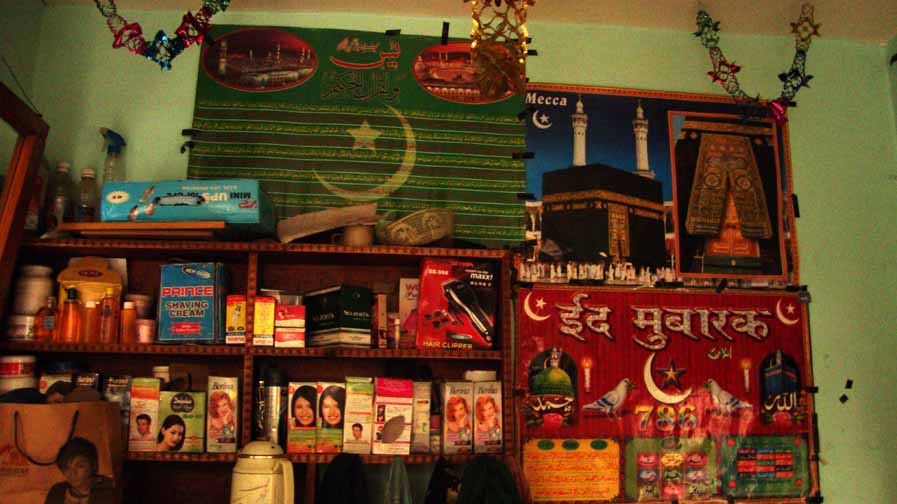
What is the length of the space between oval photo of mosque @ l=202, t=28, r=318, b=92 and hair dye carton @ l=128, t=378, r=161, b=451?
4.44 ft

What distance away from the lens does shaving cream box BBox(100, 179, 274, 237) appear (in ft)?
9.25

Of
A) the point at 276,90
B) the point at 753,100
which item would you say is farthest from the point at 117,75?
the point at 753,100

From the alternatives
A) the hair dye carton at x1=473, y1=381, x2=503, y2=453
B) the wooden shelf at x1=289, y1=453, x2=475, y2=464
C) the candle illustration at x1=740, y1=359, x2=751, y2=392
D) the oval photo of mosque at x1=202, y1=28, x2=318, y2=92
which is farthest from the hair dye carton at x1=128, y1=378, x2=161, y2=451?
the candle illustration at x1=740, y1=359, x2=751, y2=392

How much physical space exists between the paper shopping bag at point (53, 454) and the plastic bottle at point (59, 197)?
88 cm

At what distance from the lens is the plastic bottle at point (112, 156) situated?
318 cm

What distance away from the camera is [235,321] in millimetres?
2848

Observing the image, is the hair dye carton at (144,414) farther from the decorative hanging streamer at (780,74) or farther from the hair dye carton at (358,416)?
the decorative hanging streamer at (780,74)

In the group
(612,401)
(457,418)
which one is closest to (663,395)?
(612,401)

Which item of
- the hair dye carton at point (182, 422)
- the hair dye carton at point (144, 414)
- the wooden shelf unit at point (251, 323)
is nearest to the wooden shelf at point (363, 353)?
the wooden shelf unit at point (251, 323)

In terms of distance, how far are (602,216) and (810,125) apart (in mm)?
1159

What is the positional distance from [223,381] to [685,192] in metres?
2.16

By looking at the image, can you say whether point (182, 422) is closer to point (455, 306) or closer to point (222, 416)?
point (222, 416)

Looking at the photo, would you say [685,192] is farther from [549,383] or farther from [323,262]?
[323,262]

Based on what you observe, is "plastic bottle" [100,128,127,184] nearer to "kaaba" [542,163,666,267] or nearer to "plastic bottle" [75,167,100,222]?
"plastic bottle" [75,167,100,222]
